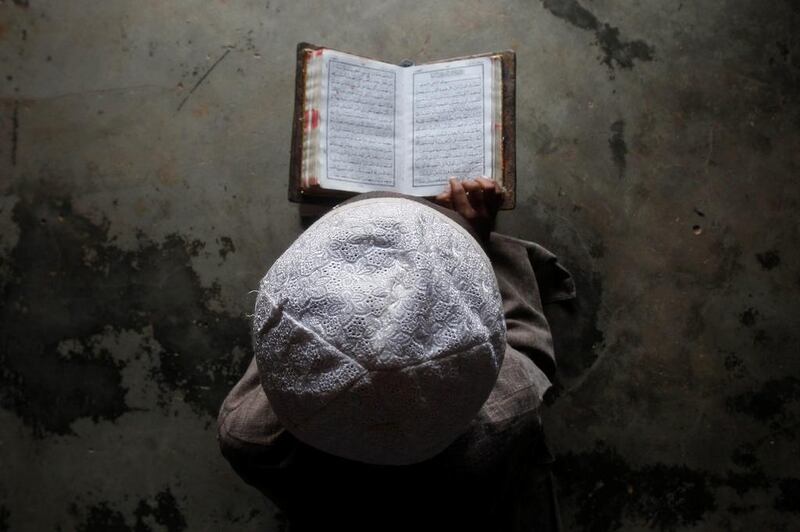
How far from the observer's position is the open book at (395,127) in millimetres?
1427

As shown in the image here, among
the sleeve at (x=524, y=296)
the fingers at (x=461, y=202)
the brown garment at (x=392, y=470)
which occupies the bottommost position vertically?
the brown garment at (x=392, y=470)

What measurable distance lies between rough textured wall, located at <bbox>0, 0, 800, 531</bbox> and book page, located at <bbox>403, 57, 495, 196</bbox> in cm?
43

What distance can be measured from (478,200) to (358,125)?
12.3 inches

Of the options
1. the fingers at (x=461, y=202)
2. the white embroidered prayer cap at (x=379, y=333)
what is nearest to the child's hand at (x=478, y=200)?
the fingers at (x=461, y=202)

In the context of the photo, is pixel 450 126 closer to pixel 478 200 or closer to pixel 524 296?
pixel 478 200

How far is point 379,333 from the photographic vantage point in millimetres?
722

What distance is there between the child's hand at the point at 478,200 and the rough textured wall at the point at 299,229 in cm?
44

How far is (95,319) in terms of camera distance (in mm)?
1815

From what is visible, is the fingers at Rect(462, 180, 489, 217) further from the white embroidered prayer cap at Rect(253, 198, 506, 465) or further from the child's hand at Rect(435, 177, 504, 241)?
the white embroidered prayer cap at Rect(253, 198, 506, 465)

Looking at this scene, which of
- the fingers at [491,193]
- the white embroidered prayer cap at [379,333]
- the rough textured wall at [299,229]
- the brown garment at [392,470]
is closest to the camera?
the white embroidered prayer cap at [379,333]

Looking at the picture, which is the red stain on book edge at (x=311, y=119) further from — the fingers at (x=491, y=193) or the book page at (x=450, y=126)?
the fingers at (x=491, y=193)

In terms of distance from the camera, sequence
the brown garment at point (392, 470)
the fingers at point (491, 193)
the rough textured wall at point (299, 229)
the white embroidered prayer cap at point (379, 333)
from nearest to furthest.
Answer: the white embroidered prayer cap at point (379, 333)
the brown garment at point (392, 470)
the fingers at point (491, 193)
the rough textured wall at point (299, 229)

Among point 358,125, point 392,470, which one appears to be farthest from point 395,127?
point 392,470

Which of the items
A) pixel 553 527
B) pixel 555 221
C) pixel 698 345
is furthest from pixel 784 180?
pixel 553 527
